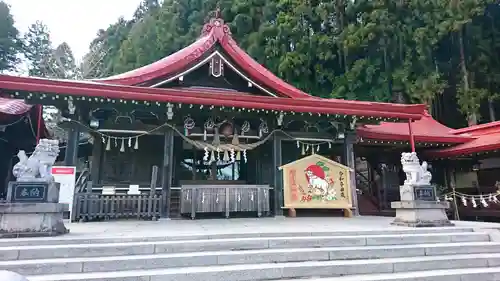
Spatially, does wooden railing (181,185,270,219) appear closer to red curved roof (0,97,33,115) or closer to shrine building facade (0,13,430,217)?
shrine building facade (0,13,430,217)

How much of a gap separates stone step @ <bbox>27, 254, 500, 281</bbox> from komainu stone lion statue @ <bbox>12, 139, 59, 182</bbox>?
1961 millimetres

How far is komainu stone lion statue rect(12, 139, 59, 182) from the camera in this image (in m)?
5.14

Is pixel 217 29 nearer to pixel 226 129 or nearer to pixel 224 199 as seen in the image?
pixel 226 129

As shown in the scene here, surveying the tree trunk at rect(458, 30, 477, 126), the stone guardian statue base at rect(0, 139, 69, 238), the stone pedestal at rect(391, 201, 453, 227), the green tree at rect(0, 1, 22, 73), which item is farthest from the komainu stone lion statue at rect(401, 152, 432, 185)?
the green tree at rect(0, 1, 22, 73)

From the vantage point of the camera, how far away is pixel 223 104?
26.3 feet

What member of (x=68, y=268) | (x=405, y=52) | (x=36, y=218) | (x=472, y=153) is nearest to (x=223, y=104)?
(x=36, y=218)

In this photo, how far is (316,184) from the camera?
9039mm

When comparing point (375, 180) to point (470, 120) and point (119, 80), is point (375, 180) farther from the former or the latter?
point (119, 80)

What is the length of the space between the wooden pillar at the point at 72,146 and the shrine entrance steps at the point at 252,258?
3704 mm

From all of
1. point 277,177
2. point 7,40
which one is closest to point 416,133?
point 277,177

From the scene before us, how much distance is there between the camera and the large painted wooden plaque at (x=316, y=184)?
28.9ft

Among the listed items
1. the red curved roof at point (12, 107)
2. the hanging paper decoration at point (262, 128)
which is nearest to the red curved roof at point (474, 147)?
the hanging paper decoration at point (262, 128)

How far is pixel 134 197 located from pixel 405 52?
49.6 feet

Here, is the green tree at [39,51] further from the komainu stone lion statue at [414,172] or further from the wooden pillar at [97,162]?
the komainu stone lion statue at [414,172]
